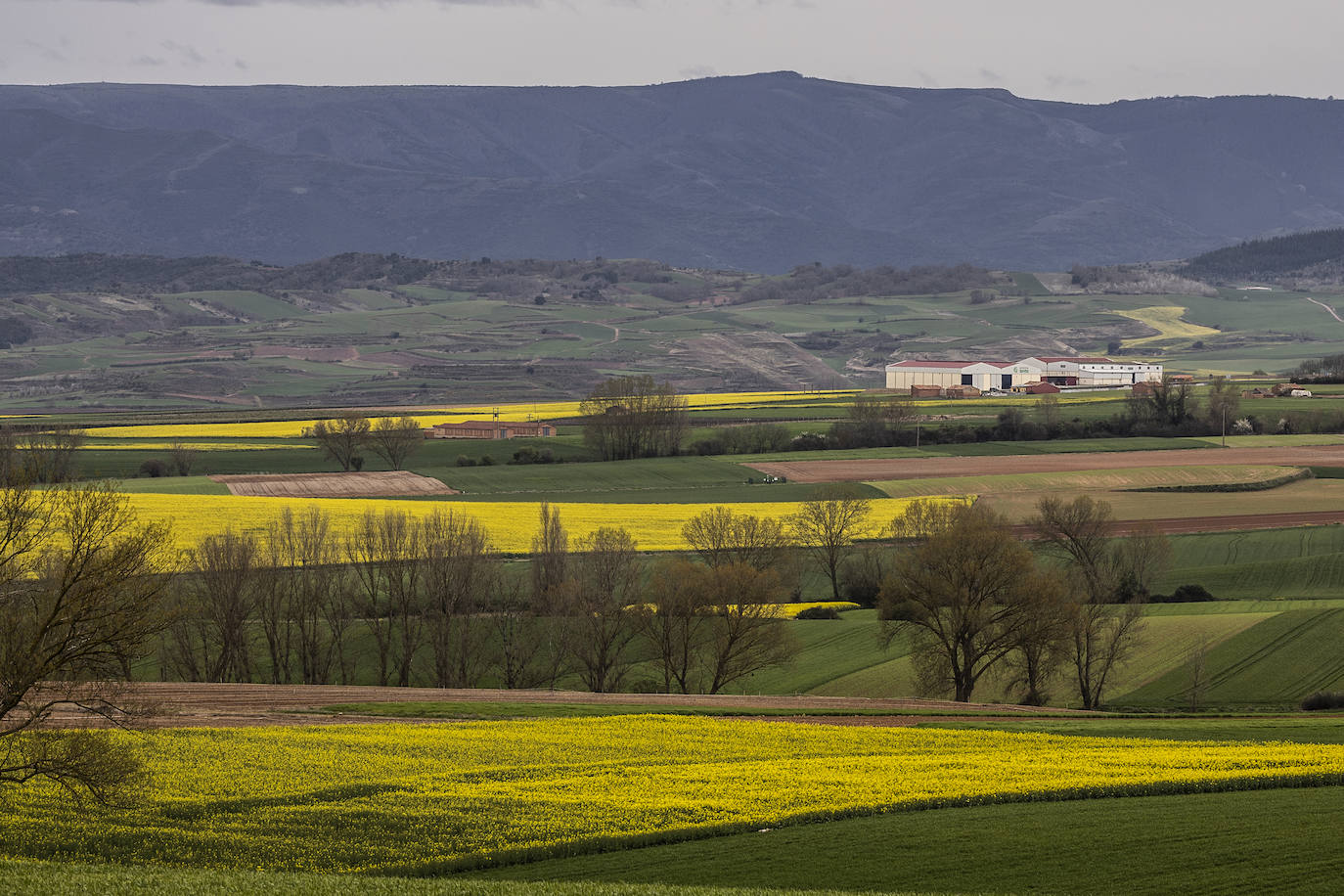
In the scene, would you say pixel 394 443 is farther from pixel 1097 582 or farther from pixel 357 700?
pixel 357 700

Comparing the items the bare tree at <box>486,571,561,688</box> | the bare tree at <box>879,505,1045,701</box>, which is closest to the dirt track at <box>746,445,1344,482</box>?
the bare tree at <box>486,571,561,688</box>

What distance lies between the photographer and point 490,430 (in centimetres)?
13175

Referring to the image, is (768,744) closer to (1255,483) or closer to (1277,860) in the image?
(1277,860)

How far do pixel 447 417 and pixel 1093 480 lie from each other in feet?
244

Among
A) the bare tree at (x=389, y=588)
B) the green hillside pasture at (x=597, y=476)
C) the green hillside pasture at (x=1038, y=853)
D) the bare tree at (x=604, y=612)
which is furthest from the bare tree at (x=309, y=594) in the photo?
the green hillside pasture at (x=1038, y=853)

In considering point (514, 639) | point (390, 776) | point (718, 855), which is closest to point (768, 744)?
point (390, 776)

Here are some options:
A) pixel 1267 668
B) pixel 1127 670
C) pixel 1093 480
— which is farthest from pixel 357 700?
pixel 1093 480

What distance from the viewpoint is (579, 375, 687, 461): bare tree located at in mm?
120625

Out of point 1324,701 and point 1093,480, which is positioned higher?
point 1093,480

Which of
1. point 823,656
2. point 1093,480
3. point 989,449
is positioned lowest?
point 823,656

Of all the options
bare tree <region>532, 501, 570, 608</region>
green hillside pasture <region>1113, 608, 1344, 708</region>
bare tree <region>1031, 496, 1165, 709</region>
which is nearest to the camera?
green hillside pasture <region>1113, 608, 1344, 708</region>

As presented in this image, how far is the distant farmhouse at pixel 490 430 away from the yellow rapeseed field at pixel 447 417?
8886mm

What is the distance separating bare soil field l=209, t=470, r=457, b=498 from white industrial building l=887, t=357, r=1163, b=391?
327 ft

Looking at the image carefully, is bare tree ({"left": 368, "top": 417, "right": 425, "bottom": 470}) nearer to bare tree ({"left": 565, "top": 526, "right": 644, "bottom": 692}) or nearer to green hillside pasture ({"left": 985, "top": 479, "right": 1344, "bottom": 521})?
green hillside pasture ({"left": 985, "top": 479, "right": 1344, "bottom": 521})
